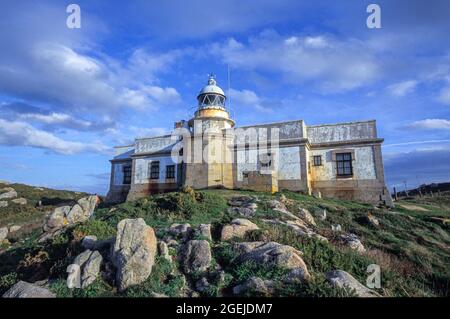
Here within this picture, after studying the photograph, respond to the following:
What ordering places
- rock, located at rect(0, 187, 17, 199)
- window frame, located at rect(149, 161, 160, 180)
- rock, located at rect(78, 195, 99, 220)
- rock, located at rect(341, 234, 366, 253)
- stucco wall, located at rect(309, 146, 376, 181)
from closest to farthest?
rock, located at rect(341, 234, 366, 253) < rock, located at rect(78, 195, 99, 220) < stucco wall, located at rect(309, 146, 376, 181) < window frame, located at rect(149, 161, 160, 180) < rock, located at rect(0, 187, 17, 199)

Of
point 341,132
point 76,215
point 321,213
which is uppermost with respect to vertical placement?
point 341,132

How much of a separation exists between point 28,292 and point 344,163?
69.9 feet

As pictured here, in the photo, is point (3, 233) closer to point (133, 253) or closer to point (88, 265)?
point (88, 265)

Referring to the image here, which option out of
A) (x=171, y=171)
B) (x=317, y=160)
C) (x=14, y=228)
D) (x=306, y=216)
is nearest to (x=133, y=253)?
(x=306, y=216)

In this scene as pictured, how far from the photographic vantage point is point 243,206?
47.1 ft

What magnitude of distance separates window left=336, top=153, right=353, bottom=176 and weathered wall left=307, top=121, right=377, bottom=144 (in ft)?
4.09

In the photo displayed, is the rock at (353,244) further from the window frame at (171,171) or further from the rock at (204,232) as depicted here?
the window frame at (171,171)

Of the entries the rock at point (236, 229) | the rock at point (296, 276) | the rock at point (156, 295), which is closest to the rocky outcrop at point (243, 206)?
the rock at point (236, 229)

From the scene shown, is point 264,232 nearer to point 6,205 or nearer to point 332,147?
point 332,147

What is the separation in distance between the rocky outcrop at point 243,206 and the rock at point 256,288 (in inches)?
259

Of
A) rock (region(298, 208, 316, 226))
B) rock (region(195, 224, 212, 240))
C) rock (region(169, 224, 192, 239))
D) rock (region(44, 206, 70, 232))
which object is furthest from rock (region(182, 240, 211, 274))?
rock (region(44, 206, 70, 232))

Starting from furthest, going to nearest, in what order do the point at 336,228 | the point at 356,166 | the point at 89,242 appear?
the point at 356,166
the point at 336,228
the point at 89,242

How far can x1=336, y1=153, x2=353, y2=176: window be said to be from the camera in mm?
22609

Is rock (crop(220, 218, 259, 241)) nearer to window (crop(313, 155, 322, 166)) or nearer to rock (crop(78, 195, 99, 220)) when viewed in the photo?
rock (crop(78, 195, 99, 220))
